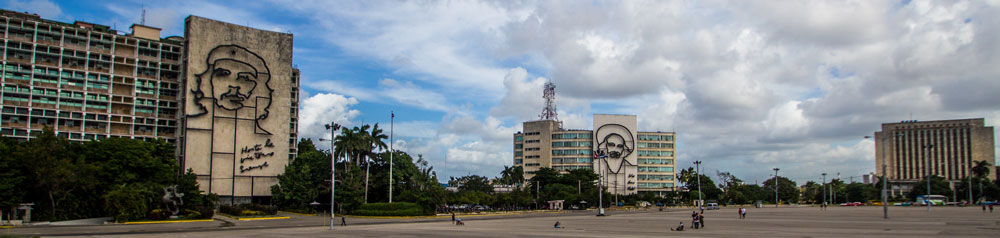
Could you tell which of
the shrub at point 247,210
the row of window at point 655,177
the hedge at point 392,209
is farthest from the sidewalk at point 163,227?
the row of window at point 655,177

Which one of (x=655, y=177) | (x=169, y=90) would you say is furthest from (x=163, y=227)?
(x=655, y=177)

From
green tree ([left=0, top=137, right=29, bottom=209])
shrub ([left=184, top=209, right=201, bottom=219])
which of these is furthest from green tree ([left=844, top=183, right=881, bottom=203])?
green tree ([left=0, top=137, right=29, bottom=209])

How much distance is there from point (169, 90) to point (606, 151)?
11745 centimetres

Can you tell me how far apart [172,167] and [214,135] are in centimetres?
1476

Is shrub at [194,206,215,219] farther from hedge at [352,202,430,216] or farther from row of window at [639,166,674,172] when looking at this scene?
row of window at [639,166,674,172]

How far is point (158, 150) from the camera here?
76.1m

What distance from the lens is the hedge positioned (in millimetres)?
76125

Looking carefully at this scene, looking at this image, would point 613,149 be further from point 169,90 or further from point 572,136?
point 169,90

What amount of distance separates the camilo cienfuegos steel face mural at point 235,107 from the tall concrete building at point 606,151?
9794cm

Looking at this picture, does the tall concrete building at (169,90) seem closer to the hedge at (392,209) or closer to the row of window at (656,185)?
the hedge at (392,209)

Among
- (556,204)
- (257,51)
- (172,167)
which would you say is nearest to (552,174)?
(556,204)

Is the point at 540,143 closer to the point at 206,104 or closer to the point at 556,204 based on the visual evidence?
the point at 556,204

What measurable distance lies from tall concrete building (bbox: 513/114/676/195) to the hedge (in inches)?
4160

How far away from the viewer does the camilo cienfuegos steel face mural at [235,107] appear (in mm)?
89688
